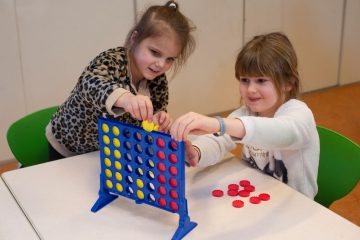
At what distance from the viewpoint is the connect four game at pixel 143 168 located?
2.93ft

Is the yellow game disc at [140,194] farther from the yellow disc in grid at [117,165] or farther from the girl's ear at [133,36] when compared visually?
the girl's ear at [133,36]

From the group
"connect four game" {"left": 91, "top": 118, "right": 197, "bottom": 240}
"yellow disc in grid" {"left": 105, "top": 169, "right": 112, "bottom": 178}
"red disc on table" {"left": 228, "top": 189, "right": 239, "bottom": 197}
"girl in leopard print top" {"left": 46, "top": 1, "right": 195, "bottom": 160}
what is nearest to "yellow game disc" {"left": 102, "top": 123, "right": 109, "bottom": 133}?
"connect four game" {"left": 91, "top": 118, "right": 197, "bottom": 240}

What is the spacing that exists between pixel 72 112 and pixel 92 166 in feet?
0.69

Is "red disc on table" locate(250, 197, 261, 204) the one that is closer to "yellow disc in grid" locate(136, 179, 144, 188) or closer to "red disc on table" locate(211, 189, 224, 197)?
"red disc on table" locate(211, 189, 224, 197)

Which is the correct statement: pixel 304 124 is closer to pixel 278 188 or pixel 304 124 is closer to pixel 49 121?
pixel 278 188

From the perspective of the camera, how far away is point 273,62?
4.15ft

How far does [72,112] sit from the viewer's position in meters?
1.37

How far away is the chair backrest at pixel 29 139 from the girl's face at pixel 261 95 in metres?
0.72

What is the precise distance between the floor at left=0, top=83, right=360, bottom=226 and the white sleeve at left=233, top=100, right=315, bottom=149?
1.14 metres

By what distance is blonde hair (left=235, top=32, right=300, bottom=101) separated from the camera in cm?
126

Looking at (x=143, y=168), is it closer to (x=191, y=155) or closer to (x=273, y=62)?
(x=191, y=155)

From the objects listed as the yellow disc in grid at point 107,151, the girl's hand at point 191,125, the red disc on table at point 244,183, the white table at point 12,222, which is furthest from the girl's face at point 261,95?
the white table at point 12,222

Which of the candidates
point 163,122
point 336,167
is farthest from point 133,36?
point 336,167

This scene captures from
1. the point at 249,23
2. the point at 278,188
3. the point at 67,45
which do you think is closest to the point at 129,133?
the point at 278,188
